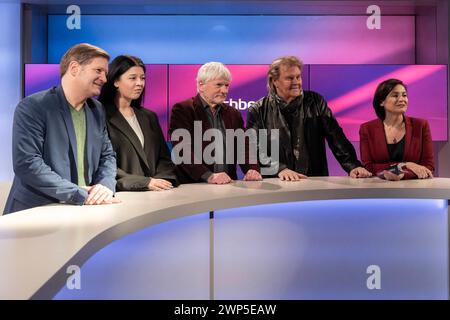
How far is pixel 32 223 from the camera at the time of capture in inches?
56.4

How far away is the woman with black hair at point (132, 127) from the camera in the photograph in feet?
7.54

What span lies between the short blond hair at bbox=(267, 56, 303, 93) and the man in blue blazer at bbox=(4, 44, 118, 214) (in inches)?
41.3

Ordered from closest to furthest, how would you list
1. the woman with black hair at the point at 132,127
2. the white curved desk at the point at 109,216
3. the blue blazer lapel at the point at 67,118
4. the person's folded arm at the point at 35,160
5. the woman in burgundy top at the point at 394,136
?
the white curved desk at the point at 109,216 → the person's folded arm at the point at 35,160 → the blue blazer lapel at the point at 67,118 → the woman with black hair at the point at 132,127 → the woman in burgundy top at the point at 394,136

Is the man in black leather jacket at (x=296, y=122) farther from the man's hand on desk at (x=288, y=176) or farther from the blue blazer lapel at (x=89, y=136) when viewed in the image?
the blue blazer lapel at (x=89, y=136)

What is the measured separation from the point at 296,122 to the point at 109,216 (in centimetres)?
153

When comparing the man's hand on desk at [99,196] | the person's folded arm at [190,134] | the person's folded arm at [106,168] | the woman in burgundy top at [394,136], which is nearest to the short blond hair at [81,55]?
the person's folded arm at [106,168]

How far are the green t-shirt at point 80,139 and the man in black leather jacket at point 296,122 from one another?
104cm

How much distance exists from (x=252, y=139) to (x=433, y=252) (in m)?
1.09

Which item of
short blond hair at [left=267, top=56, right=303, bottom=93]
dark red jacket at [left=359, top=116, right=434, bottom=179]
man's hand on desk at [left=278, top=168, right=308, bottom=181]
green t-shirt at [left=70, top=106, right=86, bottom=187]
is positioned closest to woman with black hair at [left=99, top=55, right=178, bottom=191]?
green t-shirt at [left=70, top=106, right=86, bottom=187]

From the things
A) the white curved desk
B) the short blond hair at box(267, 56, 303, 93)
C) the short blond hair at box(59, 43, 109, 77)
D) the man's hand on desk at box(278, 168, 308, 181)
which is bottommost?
the white curved desk

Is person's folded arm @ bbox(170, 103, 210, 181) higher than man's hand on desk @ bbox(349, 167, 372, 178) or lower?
higher

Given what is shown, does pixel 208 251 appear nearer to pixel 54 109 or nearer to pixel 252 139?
pixel 54 109

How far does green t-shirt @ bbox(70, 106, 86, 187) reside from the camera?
6.57 ft

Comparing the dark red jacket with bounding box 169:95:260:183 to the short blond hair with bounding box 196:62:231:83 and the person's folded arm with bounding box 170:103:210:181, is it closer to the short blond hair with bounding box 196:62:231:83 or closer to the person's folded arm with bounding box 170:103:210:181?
the person's folded arm with bounding box 170:103:210:181
